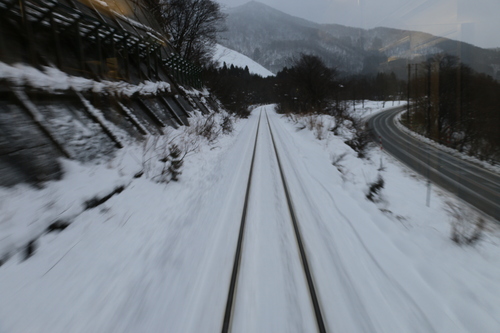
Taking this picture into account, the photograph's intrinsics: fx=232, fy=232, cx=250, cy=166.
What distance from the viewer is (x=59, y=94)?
589 cm

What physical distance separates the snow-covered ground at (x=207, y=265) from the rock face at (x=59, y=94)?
0.58 meters

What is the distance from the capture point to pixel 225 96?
109ft

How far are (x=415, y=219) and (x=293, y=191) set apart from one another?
2.98 meters

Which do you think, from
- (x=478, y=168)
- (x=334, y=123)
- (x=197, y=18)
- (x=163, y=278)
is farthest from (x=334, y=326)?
(x=197, y=18)

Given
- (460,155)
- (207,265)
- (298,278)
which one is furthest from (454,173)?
(207,265)

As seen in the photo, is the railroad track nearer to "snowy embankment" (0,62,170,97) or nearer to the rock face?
the rock face

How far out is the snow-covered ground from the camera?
8.73 ft

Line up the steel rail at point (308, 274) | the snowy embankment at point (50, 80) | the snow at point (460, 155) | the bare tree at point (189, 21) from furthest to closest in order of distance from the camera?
the bare tree at point (189, 21), the snow at point (460, 155), the snowy embankment at point (50, 80), the steel rail at point (308, 274)

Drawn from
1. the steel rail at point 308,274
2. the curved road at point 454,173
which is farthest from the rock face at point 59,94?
the curved road at point 454,173

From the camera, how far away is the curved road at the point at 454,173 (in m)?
15.3

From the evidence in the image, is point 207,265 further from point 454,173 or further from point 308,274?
point 454,173

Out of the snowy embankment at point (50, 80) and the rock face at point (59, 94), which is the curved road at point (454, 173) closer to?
the rock face at point (59, 94)

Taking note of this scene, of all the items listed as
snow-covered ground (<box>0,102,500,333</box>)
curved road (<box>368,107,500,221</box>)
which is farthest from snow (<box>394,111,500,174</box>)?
snow-covered ground (<box>0,102,500,333</box>)

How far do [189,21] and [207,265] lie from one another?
3161 cm
